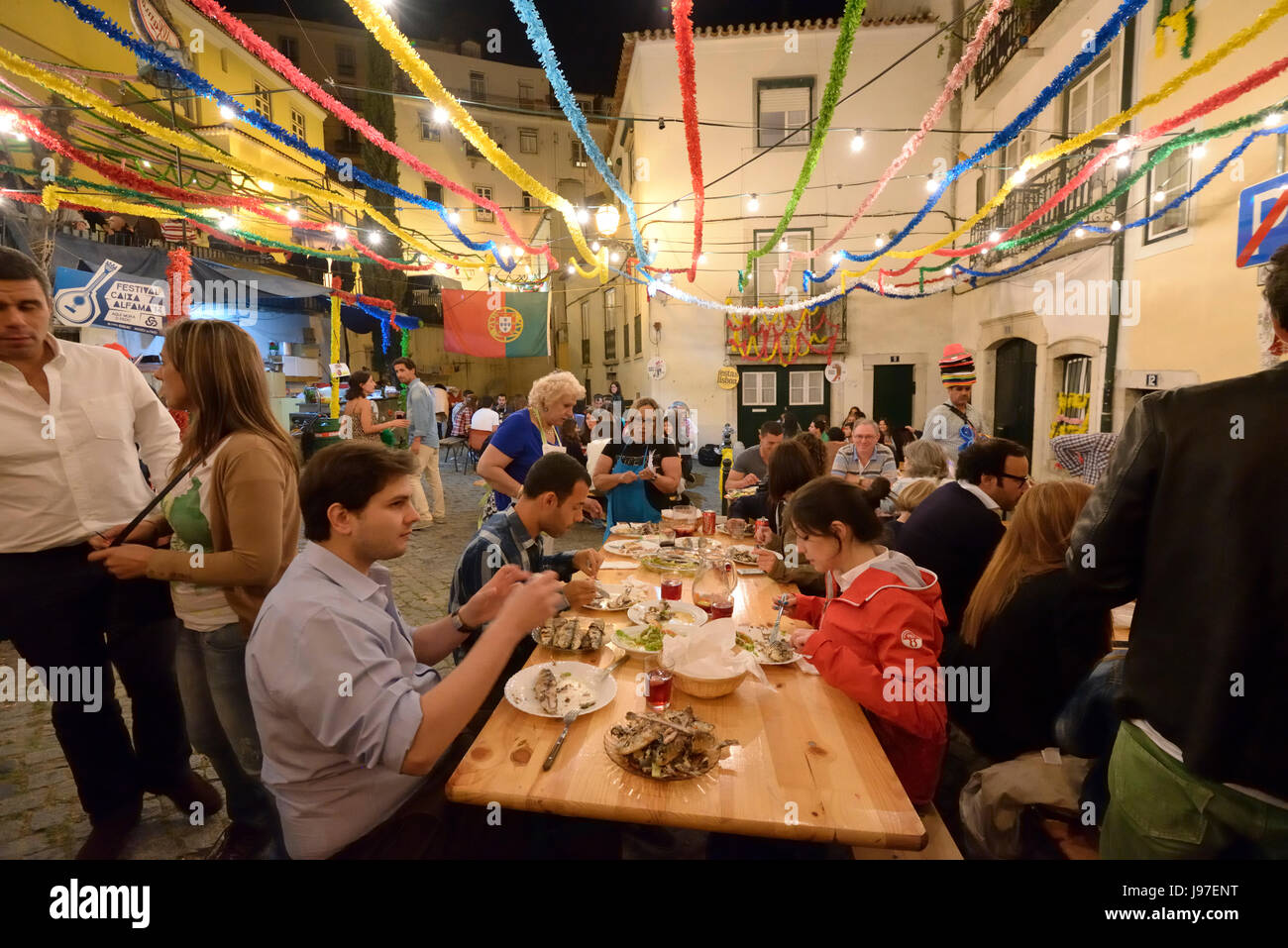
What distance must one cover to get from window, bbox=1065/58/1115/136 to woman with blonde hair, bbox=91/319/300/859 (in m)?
10.8

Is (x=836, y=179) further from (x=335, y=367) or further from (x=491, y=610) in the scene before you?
(x=491, y=610)

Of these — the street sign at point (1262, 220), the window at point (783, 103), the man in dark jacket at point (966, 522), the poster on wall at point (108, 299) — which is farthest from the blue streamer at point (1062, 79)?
the window at point (783, 103)

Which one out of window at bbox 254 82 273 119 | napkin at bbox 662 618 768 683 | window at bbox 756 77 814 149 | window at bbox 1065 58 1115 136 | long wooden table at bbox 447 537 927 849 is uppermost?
window at bbox 254 82 273 119

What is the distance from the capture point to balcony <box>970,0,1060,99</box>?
891cm

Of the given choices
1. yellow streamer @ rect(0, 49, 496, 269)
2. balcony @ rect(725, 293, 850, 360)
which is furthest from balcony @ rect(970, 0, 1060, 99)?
yellow streamer @ rect(0, 49, 496, 269)

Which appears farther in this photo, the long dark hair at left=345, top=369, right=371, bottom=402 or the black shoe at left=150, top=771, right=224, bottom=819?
the long dark hair at left=345, top=369, right=371, bottom=402

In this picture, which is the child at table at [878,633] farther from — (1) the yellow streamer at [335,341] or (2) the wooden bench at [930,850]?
(1) the yellow streamer at [335,341]

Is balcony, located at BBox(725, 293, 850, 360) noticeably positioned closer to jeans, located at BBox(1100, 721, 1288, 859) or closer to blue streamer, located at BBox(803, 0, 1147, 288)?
blue streamer, located at BBox(803, 0, 1147, 288)

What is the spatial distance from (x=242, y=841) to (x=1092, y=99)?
12.9 metres

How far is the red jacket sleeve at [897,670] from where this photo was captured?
1969 mm

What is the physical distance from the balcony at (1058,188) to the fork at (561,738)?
9.23 m

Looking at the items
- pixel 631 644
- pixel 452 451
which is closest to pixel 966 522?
pixel 631 644
